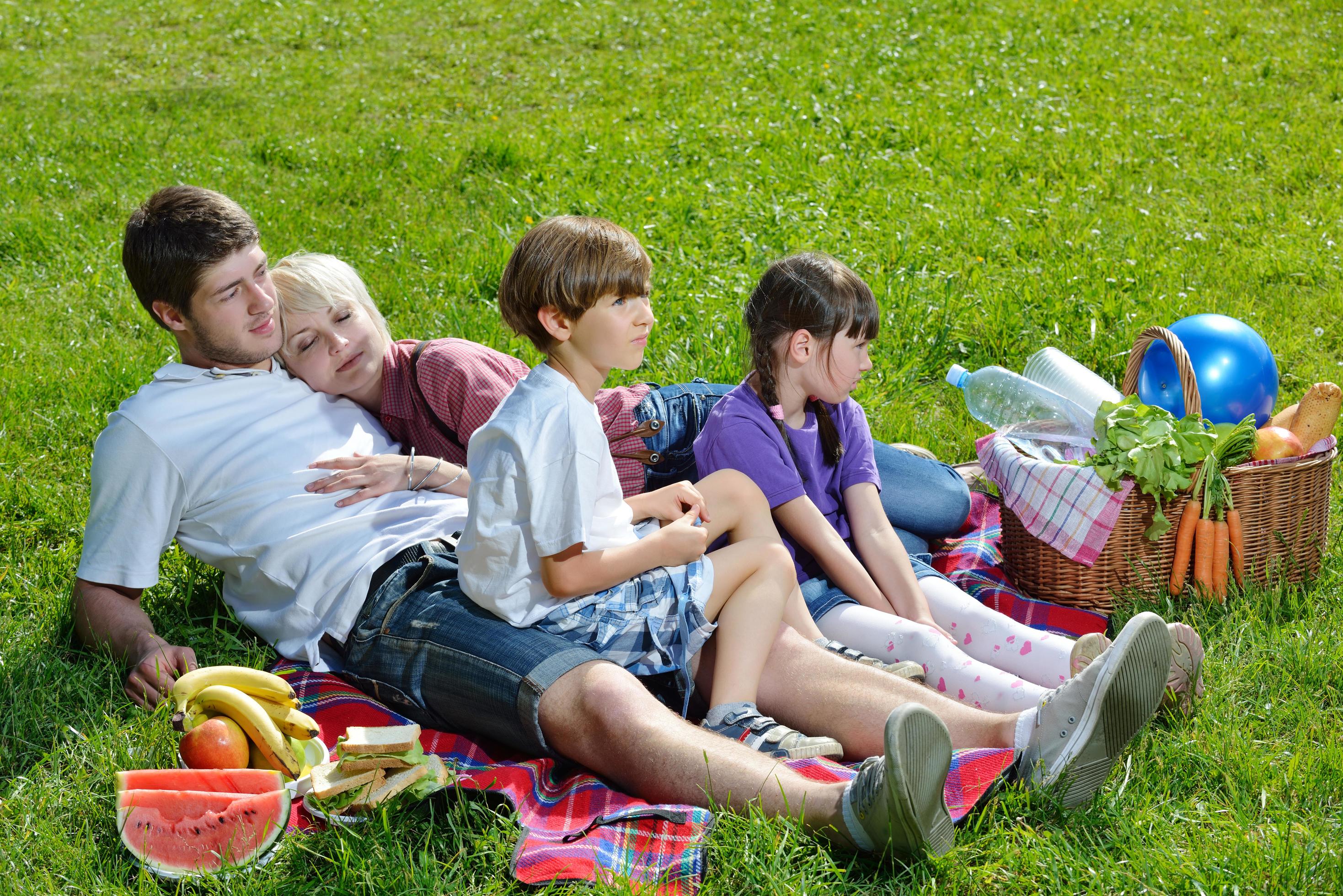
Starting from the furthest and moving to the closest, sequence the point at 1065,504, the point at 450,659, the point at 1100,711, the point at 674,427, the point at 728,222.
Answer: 1. the point at 728,222
2. the point at 674,427
3. the point at 1065,504
4. the point at 450,659
5. the point at 1100,711

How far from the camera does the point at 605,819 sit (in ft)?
8.22

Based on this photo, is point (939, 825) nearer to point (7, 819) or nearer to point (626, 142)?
point (7, 819)

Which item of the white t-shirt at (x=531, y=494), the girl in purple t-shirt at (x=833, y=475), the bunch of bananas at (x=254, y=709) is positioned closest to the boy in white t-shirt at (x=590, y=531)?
the white t-shirt at (x=531, y=494)

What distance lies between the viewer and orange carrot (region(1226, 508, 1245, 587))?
11.5 ft

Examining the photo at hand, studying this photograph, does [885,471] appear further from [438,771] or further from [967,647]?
[438,771]

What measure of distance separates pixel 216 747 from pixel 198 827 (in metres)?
0.23

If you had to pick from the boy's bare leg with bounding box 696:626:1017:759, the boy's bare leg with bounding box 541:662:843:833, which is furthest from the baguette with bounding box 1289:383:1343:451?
the boy's bare leg with bounding box 541:662:843:833

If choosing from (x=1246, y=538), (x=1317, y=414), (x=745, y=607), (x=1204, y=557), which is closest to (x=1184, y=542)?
(x=1204, y=557)

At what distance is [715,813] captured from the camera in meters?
2.47

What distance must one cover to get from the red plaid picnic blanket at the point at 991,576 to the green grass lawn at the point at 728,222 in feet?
0.92

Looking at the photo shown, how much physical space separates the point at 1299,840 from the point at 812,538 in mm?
1516

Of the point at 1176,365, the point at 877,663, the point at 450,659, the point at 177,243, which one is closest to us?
the point at 450,659

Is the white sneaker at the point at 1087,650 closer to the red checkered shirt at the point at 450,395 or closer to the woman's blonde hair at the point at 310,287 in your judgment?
the red checkered shirt at the point at 450,395

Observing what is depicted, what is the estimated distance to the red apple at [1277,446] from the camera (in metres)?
3.59
